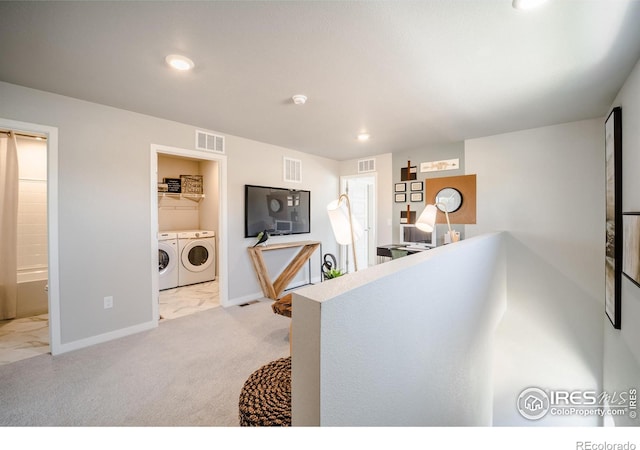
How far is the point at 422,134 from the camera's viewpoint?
11.9 ft

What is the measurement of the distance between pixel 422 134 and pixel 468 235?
1619 mm

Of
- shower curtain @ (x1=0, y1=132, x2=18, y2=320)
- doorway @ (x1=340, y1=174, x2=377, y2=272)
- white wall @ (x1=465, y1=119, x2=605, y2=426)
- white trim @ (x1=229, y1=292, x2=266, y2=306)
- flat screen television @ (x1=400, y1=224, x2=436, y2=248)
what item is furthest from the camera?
doorway @ (x1=340, y1=174, x2=377, y2=272)

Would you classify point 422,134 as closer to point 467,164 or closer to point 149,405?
point 467,164

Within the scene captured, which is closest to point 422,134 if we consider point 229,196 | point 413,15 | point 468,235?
point 468,235

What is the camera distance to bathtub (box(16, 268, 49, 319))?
10.8 ft

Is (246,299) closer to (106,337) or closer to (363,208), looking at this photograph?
(106,337)

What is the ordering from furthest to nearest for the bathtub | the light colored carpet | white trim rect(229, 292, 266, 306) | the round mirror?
the round mirror, white trim rect(229, 292, 266, 306), the bathtub, the light colored carpet

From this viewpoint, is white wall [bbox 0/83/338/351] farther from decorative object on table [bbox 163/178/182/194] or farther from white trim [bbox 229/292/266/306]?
decorative object on table [bbox 163/178/182/194]

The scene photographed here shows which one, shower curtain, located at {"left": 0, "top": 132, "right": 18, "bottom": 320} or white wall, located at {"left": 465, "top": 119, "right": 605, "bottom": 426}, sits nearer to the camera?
white wall, located at {"left": 465, "top": 119, "right": 605, "bottom": 426}

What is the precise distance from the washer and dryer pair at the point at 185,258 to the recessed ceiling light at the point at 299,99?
3269 millimetres

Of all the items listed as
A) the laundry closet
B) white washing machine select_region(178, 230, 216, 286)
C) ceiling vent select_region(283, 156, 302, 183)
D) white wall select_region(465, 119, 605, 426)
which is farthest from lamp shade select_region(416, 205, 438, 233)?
white washing machine select_region(178, 230, 216, 286)

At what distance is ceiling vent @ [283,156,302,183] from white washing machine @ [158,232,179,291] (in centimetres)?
216

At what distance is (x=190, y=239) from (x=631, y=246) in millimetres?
5322
